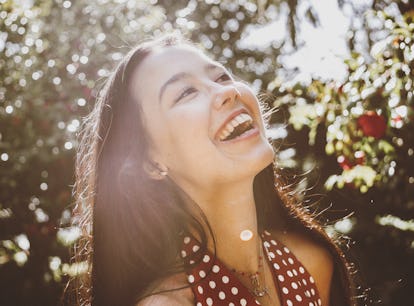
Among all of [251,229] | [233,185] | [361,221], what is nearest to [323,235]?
[251,229]

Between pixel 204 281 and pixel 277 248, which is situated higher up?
pixel 204 281

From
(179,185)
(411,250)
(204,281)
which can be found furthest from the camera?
(411,250)

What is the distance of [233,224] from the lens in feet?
6.27

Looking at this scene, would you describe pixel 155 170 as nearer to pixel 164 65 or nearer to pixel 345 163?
pixel 164 65

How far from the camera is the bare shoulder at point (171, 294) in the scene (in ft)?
5.18

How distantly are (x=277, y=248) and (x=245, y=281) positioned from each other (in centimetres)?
29

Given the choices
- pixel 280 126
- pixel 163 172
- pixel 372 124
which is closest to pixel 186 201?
pixel 163 172

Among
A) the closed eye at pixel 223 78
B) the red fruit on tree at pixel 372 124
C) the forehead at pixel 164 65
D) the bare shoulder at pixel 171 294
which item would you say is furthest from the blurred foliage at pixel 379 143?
the bare shoulder at pixel 171 294

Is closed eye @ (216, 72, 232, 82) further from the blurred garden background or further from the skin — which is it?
the blurred garden background

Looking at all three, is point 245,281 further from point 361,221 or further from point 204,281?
point 361,221

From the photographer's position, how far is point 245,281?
1887mm

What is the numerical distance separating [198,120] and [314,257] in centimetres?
86

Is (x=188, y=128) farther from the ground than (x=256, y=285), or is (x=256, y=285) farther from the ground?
(x=188, y=128)

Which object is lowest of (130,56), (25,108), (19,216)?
(19,216)
